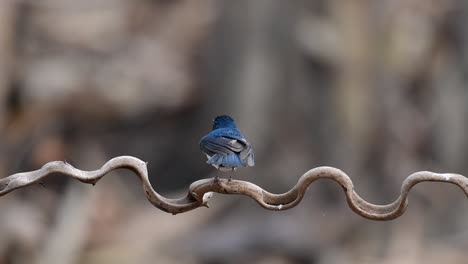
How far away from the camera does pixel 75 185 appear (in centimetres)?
784

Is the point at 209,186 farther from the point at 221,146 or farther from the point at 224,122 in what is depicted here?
the point at 224,122

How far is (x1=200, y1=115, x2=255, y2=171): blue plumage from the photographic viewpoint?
9.89ft

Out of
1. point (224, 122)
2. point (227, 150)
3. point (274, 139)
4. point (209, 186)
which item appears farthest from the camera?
point (274, 139)

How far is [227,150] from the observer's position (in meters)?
3.04

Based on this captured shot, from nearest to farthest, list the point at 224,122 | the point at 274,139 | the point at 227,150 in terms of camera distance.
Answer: the point at 227,150 → the point at 224,122 → the point at 274,139

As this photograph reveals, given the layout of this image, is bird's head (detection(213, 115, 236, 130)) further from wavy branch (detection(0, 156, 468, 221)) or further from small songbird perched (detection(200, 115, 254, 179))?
wavy branch (detection(0, 156, 468, 221))

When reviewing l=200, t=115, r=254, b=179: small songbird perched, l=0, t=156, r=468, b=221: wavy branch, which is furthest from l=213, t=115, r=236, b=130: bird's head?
l=0, t=156, r=468, b=221: wavy branch

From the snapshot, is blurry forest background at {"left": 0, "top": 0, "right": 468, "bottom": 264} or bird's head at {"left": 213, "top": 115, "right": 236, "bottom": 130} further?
blurry forest background at {"left": 0, "top": 0, "right": 468, "bottom": 264}

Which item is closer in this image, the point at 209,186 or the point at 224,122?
the point at 209,186

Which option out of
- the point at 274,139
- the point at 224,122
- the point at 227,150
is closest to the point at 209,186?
the point at 227,150

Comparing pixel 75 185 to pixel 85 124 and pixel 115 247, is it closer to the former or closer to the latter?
pixel 115 247

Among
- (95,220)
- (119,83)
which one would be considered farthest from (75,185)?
(119,83)

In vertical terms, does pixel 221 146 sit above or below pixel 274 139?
above

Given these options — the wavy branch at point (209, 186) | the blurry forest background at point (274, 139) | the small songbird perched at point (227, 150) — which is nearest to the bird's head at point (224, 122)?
the small songbird perched at point (227, 150)
